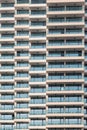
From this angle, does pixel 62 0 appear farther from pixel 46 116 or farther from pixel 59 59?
pixel 46 116

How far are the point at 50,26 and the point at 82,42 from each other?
819cm

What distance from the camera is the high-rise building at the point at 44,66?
4099 inches

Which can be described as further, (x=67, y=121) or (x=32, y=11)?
(x=32, y=11)

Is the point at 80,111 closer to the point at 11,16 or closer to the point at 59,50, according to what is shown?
the point at 59,50

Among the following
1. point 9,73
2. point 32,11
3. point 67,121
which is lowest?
point 67,121

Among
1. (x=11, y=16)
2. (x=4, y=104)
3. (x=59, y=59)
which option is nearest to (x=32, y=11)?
(x=11, y=16)

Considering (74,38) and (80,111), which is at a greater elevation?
(74,38)

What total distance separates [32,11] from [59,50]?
11820mm

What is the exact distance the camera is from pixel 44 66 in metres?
109

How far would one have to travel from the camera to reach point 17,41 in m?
111

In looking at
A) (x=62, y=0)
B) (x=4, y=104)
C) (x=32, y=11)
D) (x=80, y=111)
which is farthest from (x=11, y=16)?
(x=80, y=111)

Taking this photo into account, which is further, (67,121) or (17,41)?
(17,41)

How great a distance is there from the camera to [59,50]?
107 meters

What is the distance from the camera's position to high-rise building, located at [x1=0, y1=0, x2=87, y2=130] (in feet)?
342
